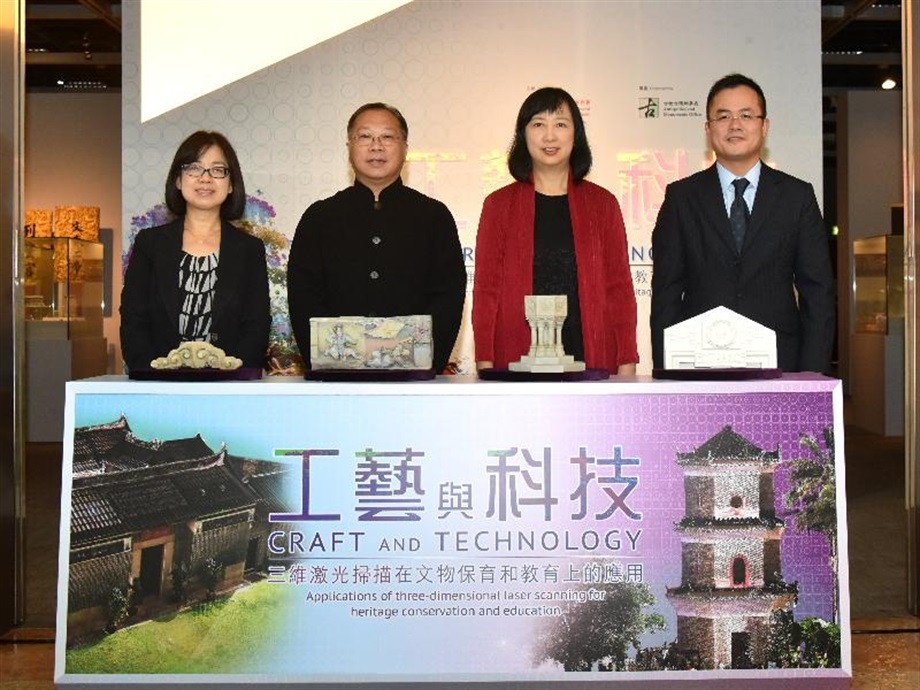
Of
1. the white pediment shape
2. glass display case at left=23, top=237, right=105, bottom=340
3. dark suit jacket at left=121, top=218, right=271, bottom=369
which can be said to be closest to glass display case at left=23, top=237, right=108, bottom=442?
glass display case at left=23, top=237, right=105, bottom=340

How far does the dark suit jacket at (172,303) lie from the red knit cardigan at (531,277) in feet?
2.26

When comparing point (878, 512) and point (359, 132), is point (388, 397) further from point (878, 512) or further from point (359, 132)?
A: point (878, 512)

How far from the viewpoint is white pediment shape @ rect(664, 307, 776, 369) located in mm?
2691

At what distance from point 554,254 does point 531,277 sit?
0.10 meters

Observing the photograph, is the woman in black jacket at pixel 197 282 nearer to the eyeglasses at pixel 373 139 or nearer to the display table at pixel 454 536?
the eyeglasses at pixel 373 139

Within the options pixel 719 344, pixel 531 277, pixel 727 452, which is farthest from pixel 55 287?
pixel 727 452

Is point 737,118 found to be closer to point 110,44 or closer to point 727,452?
point 727,452

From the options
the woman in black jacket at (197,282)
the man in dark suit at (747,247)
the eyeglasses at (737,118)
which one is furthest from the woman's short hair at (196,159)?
the eyeglasses at (737,118)

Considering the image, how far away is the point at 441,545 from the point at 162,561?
666 millimetres

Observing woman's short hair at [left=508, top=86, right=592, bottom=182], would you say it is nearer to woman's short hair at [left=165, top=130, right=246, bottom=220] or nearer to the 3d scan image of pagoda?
woman's short hair at [left=165, top=130, right=246, bottom=220]

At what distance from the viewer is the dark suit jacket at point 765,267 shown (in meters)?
3.29

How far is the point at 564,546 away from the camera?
102 inches

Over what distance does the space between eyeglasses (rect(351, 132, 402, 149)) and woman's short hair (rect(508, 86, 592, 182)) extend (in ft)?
1.25

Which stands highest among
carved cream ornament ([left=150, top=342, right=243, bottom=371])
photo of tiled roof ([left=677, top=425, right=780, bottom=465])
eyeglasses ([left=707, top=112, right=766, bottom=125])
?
eyeglasses ([left=707, top=112, right=766, bottom=125])
